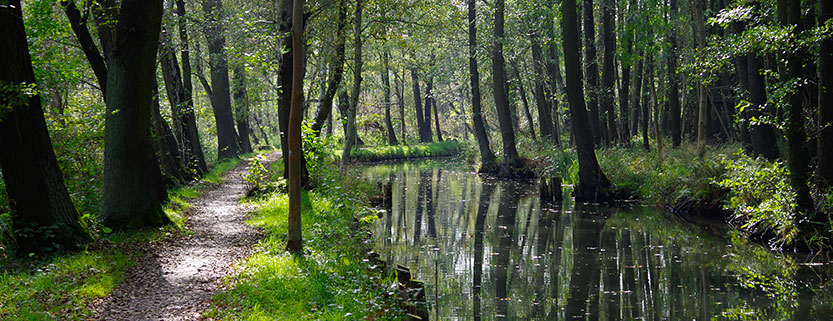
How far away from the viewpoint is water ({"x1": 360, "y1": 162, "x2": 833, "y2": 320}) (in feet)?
27.7

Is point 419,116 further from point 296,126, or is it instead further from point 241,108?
point 296,126

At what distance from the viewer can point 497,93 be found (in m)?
27.9

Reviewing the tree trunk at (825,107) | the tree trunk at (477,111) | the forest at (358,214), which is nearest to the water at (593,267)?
the forest at (358,214)

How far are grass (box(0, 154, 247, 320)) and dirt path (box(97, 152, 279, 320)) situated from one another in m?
0.19

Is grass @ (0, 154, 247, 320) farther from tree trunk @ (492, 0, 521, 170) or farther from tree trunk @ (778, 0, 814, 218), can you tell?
tree trunk @ (492, 0, 521, 170)

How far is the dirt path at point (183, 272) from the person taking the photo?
6.54 metres

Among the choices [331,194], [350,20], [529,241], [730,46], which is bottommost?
[529,241]

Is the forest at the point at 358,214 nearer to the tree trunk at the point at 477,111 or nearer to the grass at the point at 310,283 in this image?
the grass at the point at 310,283

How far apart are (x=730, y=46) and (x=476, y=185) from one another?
48.3ft

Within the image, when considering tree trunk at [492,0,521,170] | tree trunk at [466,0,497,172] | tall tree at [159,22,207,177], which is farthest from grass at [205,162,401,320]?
tree trunk at [466,0,497,172]

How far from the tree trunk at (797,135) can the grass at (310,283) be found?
284 inches

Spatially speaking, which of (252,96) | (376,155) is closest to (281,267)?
(252,96)

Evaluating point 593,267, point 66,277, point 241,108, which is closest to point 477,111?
point 241,108

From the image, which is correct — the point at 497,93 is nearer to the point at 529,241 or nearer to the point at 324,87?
the point at 324,87
